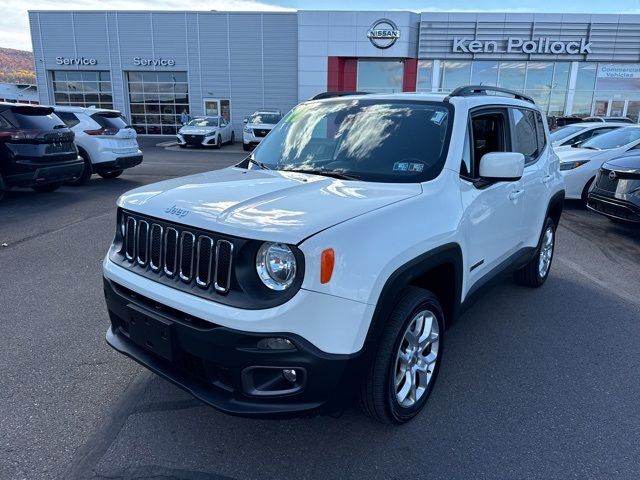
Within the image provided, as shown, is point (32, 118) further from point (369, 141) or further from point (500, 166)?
point (500, 166)

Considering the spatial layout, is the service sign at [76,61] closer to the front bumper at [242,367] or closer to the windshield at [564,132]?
the windshield at [564,132]

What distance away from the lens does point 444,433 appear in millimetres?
2762

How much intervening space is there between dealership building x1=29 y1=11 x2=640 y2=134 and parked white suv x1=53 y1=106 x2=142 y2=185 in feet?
63.5

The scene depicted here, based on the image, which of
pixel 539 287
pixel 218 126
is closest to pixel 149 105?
pixel 218 126

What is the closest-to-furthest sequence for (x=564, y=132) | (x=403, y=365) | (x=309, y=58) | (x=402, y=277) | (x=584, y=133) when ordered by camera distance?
(x=402, y=277)
(x=403, y=365)
(x=584, y=133)
(x=564, y=132)
(x=309, y=58)

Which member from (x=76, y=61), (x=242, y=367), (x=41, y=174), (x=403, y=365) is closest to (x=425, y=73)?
(x=76, y=61)

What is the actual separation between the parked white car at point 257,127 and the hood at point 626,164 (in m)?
16.3

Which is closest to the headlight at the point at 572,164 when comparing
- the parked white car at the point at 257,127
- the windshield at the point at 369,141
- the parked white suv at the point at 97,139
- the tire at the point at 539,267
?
the tire at the point at 539,267

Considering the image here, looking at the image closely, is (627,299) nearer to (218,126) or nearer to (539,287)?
(539,287)

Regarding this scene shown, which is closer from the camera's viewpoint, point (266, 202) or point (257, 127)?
point (266, 202)

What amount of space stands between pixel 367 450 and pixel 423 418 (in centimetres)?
47

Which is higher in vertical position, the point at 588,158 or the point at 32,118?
the point at 32,118

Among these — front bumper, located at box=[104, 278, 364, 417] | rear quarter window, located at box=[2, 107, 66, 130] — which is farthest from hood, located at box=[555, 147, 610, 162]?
rear quarter window, located at box=[2, 107, 66, 130]

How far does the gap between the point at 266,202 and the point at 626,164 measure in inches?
252
